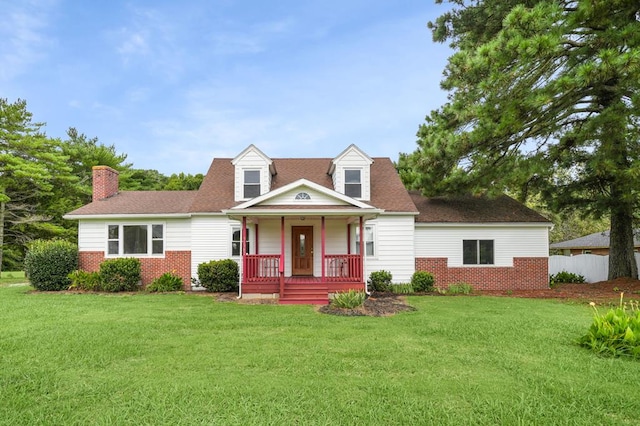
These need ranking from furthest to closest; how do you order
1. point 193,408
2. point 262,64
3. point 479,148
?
1. point 262,64
2. point 479,148
3. point 193,408

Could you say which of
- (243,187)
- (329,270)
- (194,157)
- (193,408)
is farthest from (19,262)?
(193,408)

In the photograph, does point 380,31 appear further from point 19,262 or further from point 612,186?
point 19,262

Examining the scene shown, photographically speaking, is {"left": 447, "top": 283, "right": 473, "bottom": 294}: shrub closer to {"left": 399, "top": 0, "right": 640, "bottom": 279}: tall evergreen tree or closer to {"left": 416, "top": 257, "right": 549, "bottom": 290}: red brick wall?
{"left": 416, "top": 257, "right": 549, "bottom": 290}: red brick wall

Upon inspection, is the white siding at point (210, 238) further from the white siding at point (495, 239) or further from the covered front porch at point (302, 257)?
the white siding at point (495, 239)

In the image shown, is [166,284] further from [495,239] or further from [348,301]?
[495,239]

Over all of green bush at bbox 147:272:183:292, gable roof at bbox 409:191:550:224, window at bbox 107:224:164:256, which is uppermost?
gable roof at bbox 409:191:550:224

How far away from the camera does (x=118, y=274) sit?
14.8m

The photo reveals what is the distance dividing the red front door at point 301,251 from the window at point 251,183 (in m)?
2.39

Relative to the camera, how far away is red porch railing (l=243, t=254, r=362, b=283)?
13.0 m

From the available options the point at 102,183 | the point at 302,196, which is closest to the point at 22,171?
the point at 102,183

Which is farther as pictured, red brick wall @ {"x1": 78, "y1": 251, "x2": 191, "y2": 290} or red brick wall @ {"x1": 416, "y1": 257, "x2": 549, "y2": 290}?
red brick wall @ {"x1": 416, "y1": 257, "x2": 549, "y2": 290}

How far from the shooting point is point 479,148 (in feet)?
47.5

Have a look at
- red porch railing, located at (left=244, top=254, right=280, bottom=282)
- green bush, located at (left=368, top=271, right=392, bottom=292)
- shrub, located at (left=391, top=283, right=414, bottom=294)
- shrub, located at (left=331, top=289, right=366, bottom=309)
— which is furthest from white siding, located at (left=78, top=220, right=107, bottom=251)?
shrub, located at (left=391, top=283, right=414, bottom=294)

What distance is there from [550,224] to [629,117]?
589 cm
